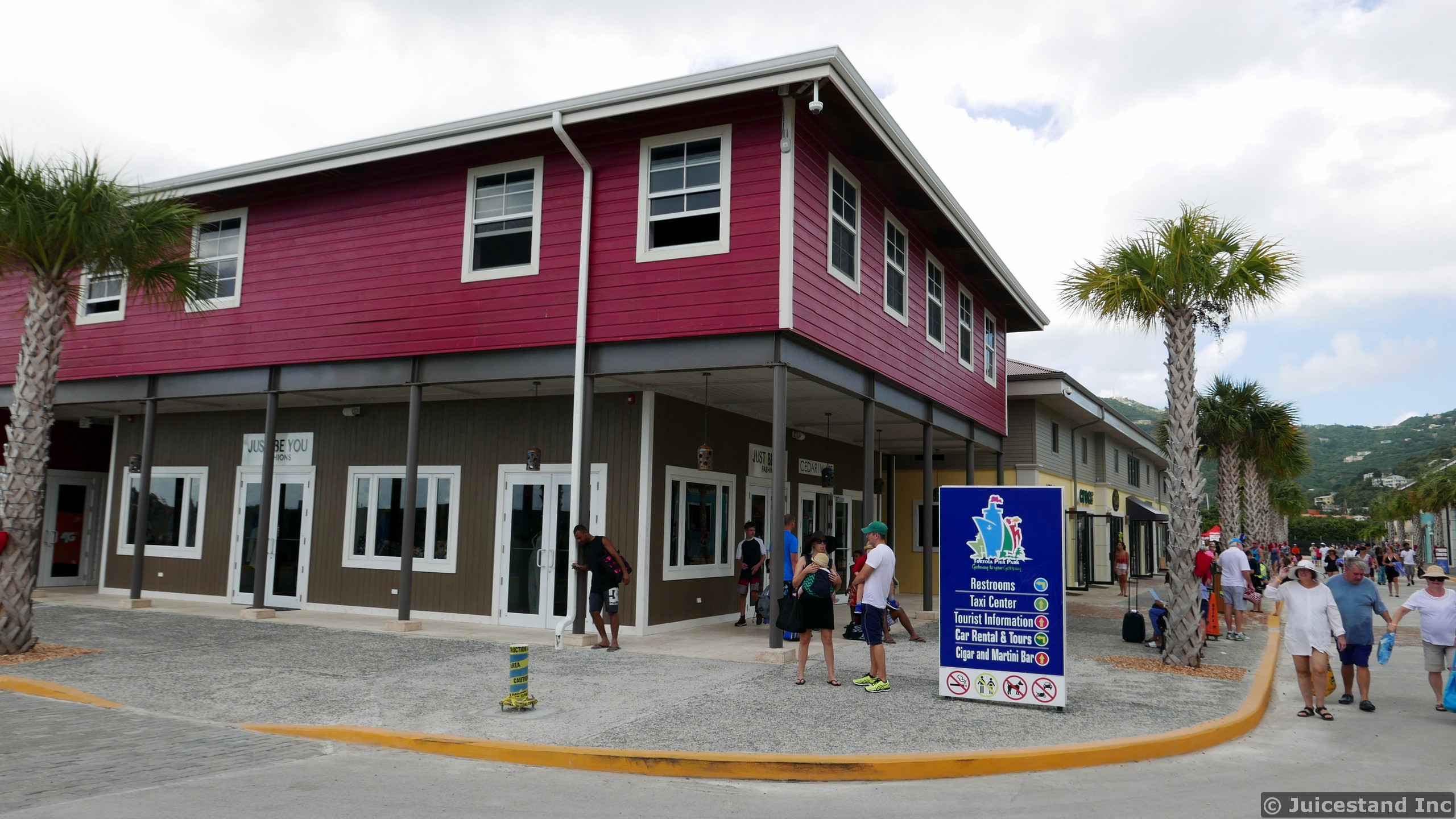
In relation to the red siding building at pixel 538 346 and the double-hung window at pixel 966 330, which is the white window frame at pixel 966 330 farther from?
the red siding building at pixel 538 346

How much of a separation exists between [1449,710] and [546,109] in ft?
39.0

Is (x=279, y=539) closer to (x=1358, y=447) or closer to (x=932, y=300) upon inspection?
(x=932, y=300)

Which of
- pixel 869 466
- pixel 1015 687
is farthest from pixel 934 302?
pixel 1015 687

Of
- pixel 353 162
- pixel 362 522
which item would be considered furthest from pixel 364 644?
pixel 353 162

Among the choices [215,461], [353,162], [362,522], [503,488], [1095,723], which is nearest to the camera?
[1095,723]

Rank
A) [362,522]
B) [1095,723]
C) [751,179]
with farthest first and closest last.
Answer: [362,522]
[751,179]
[1095,723]

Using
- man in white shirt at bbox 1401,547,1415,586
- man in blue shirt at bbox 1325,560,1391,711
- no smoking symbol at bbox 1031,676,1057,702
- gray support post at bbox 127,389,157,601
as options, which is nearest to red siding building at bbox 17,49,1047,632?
gray support post at bbox 127,389,157,601

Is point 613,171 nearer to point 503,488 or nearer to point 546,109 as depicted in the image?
point 546,109

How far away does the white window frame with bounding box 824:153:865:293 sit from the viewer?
12812 mm

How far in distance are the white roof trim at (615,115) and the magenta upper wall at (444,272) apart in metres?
0.46

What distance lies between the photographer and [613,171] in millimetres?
12688

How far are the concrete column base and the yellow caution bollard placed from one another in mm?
3278

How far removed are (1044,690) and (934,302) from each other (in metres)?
10.3

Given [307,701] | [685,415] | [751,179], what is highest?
[751,179]
